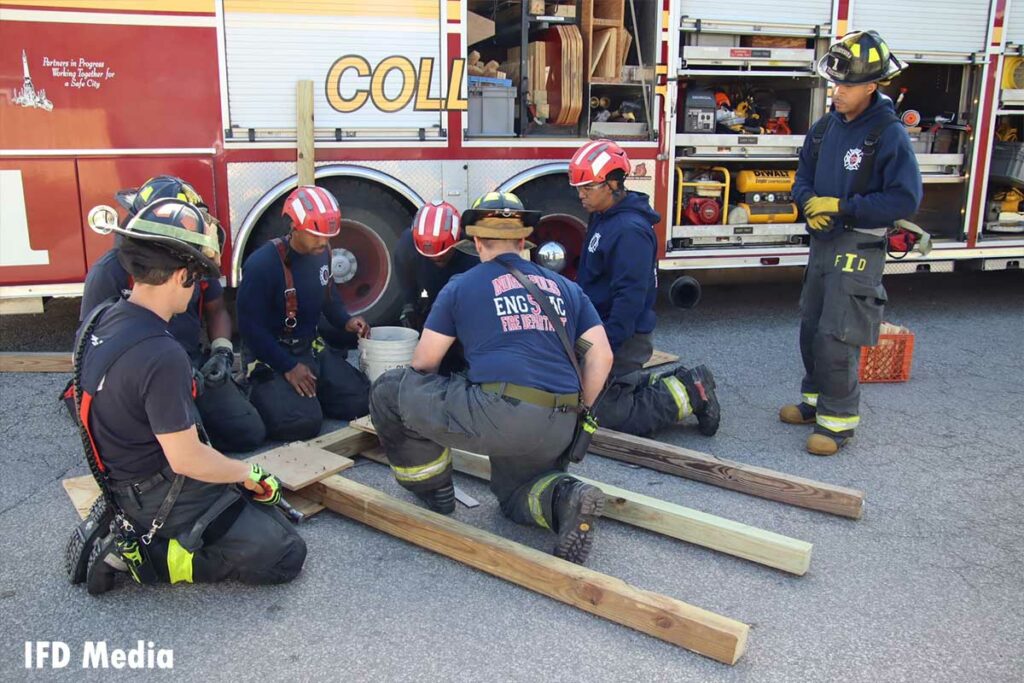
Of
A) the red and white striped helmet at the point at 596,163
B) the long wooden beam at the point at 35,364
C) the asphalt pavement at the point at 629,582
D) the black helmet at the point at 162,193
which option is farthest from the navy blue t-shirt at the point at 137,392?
the long wooden beam at the point at 35,364

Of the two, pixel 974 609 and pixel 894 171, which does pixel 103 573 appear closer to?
pixel 974 609

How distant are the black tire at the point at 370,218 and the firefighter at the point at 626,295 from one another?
206 cm

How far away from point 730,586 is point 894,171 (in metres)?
2.28

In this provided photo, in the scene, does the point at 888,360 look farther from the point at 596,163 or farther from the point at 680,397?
the point at 596,163

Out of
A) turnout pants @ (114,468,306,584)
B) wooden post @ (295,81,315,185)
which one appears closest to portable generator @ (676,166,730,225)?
wooden post @ (295,81,315,185)

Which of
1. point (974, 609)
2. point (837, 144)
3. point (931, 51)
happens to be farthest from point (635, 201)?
point (931, 51)

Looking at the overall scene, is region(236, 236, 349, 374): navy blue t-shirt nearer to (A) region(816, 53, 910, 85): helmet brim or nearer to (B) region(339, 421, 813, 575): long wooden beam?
(B) region(339, 421, 813, 575): long wooden beam

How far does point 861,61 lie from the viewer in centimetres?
429

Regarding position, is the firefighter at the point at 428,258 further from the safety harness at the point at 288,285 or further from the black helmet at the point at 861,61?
the black helmet at the point at 861,61

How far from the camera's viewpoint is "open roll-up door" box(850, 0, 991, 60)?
23.0ft

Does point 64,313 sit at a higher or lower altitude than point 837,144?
lower

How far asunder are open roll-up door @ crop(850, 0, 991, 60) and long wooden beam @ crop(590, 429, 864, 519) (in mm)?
4442

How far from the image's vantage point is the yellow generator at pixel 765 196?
23.3 feet

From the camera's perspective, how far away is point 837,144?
455 centimetres
